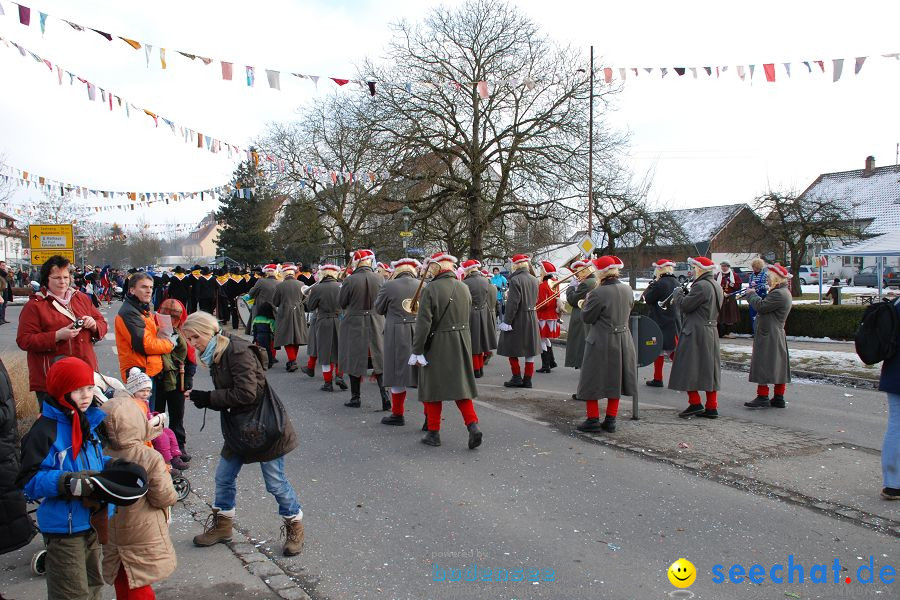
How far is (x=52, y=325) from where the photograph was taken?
5586mm

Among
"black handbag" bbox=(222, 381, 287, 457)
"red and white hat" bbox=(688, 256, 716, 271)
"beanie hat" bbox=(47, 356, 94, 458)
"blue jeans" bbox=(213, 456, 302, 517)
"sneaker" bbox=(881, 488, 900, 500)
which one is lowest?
"sneaker" bbox=(881, 488, 900, 500)

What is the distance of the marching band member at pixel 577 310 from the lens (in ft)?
32.0

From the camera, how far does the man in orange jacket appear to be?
6078 millimetres

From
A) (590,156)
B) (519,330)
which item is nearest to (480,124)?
(590,156)

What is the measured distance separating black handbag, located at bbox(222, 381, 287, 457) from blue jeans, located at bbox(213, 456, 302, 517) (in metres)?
0.13

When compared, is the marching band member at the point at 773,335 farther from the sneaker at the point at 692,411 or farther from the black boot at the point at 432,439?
the black boot at the point at 432,439

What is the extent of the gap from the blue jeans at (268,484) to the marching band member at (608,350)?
12.7ft

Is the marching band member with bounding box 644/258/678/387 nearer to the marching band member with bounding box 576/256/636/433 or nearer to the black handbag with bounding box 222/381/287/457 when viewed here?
the marching band member with bounding box 576/256/636/433

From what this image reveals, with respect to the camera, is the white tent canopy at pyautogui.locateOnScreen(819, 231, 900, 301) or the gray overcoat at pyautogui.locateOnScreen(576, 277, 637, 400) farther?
the white tent canopy at pyautogui.locateOnScreen(819, 231, 900, 301)

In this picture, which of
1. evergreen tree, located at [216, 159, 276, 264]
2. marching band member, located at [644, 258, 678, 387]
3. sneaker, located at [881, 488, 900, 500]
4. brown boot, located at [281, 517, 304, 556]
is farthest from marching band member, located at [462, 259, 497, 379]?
evergreen tree, located at [216, 159, 276, 264]

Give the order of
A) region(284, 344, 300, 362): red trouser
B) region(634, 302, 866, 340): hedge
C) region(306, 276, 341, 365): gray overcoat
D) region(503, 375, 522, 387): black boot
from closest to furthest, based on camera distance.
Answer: region(306, 276, 341, 365): gray overcoat, region(503, 375, 522, 387): black boot, region(284, 344, 300, 362): red trouser, region(634, 302, 866, 340): hedge

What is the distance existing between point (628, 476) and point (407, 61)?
22.5 m

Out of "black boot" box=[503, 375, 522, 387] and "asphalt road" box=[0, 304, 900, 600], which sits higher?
"black boot" box=[503, 375, 522, 387]

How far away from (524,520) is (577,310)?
5.73 meters
